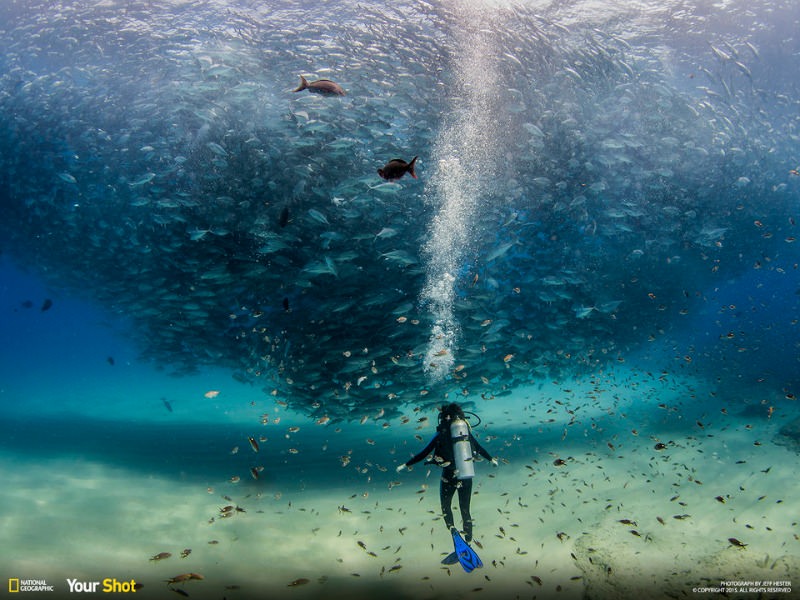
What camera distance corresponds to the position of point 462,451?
7301 mm

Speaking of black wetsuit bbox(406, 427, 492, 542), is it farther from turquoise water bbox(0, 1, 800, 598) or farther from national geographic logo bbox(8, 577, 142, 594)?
national geographic logo bbox(8, 577, 142, 594)

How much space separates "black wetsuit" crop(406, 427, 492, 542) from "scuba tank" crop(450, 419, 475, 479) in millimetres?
221

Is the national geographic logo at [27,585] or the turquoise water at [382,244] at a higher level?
the turquoise water at [382,244]

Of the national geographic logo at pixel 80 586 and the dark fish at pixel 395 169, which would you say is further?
the national geographic logo at pixel 80 586

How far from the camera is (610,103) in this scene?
13.1 meters

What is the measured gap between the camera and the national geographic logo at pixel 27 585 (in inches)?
218

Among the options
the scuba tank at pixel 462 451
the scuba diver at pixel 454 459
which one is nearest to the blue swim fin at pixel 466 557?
the scuba diver at pixel 454 459

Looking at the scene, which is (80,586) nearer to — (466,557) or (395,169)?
(466,557)

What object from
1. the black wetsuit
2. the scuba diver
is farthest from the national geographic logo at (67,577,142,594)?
the black wetsuit

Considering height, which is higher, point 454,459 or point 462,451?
point 462,451

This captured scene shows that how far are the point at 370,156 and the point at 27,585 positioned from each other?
35.1 ft

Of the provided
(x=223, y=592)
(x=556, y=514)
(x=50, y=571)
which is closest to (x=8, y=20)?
(x=50, y=571)

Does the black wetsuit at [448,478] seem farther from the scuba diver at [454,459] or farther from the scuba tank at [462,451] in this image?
the scuba tank at [462,451]

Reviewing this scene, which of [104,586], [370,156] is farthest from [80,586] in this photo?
[370,156]
